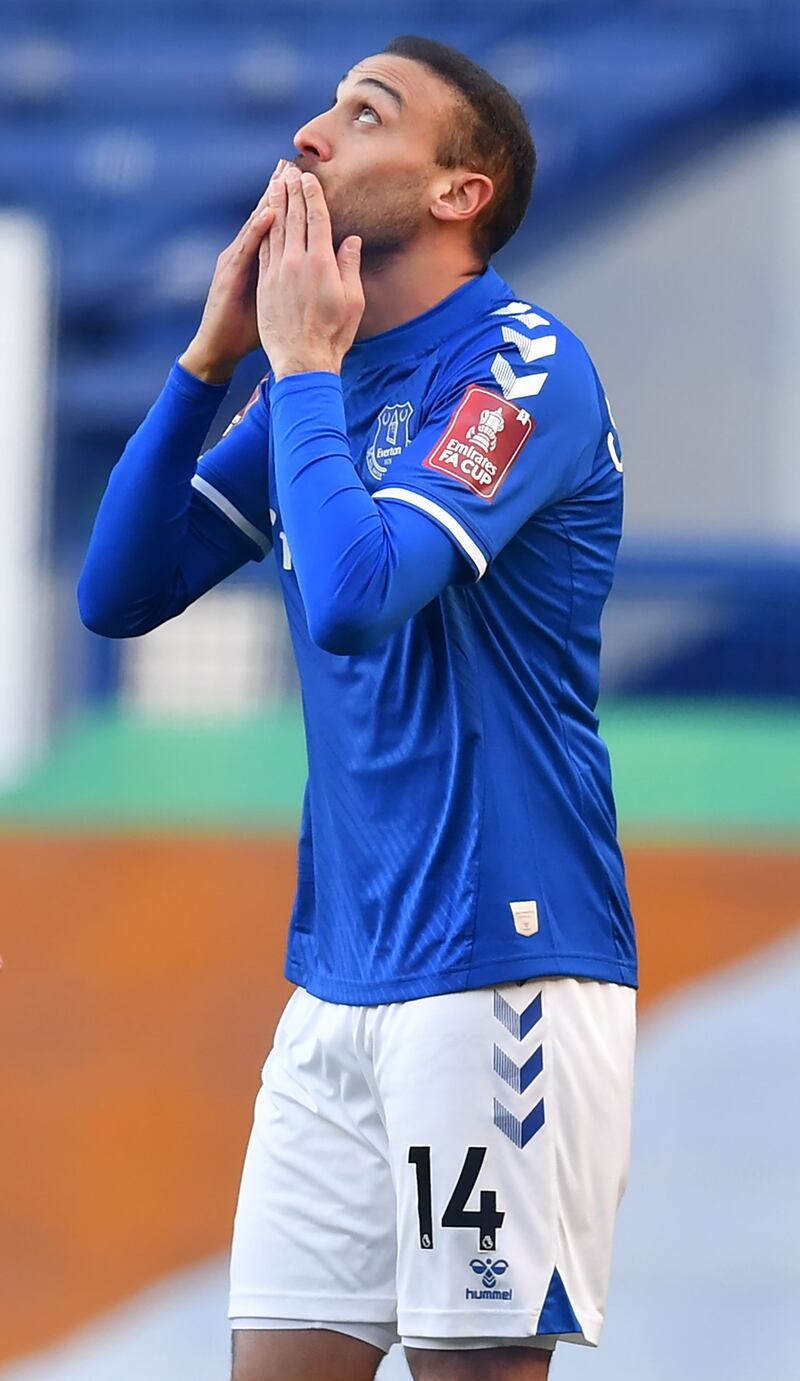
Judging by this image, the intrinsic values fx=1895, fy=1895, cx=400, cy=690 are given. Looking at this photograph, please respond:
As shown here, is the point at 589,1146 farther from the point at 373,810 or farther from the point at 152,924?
the point at 152,924

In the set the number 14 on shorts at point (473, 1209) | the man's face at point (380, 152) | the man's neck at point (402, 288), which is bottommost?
the number 14 on shorts at point (473, 1209)

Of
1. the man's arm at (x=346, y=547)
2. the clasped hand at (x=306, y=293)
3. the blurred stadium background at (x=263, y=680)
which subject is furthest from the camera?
the blurred stadium background at (x=263, y=680)

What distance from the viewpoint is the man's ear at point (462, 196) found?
169 centimetres

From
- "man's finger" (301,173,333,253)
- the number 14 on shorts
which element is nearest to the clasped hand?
"man's finger" (301,173,333,253)

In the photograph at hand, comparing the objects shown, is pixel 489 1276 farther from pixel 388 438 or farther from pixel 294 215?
pixel 294 215

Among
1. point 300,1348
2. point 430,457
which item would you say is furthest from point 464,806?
point 300,1348

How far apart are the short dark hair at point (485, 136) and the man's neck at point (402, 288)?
68mm

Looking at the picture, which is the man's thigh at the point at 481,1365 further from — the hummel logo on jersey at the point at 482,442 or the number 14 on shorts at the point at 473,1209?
the hummel logo on jersey at the point at 482,442

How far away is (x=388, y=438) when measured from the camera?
5.35ft

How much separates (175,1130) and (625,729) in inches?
58.7

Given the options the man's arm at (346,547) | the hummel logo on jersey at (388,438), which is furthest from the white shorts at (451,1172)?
the hummel logo on jersey at (388,438)

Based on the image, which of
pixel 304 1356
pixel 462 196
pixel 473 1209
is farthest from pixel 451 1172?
pixel 462 196

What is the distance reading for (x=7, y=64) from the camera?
5.23 m

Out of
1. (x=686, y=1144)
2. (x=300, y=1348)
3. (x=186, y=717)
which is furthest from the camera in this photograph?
(x=186, y=717)
